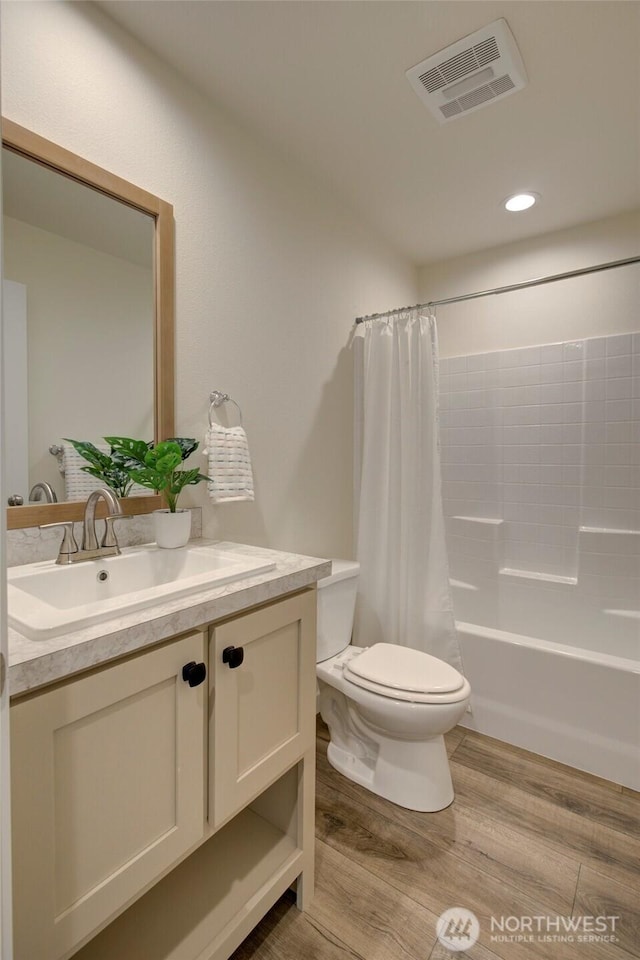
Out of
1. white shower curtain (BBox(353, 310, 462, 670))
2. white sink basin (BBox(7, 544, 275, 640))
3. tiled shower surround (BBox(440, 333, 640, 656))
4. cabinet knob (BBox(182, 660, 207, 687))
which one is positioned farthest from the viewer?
tiled shower surround (BBox(440, 333, 640, 656))

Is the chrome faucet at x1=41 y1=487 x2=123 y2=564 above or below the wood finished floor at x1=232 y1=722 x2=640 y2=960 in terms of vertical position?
above

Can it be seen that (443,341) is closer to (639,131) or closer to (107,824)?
(639,131)

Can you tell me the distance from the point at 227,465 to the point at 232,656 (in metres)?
0.72

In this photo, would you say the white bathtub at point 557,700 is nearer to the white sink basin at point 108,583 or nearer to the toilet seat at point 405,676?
the toilet seat at point 405,676

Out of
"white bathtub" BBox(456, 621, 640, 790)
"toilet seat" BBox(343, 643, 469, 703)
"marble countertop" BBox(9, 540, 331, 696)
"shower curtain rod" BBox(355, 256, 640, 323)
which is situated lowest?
"white bathtub" BBox(456, 621, 640, 790)

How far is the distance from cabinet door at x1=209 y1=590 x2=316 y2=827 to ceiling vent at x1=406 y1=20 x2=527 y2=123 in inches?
64.3

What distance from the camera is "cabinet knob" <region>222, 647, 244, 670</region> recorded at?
98cm

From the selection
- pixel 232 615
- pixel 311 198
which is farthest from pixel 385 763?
pixel 311 198

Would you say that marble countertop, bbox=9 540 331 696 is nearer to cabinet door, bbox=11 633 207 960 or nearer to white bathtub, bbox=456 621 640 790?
cabinet door, bbox=11 633 207 960

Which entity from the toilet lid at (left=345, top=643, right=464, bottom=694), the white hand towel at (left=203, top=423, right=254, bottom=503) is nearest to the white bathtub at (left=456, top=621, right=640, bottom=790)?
the toilet lid at (left=345, top=643, right=464, bottom=694)

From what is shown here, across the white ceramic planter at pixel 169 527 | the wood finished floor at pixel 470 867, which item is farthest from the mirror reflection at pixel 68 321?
the wood finished floor at pixel 470 867

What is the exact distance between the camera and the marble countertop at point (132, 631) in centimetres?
69

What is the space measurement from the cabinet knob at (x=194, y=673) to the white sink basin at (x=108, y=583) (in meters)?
0.13

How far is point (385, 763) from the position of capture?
1.70 m
